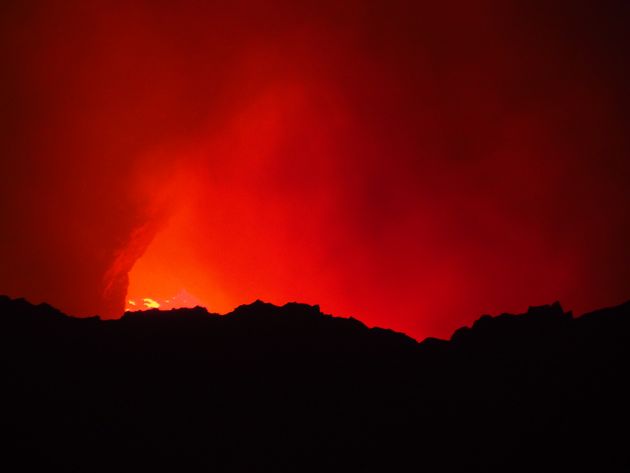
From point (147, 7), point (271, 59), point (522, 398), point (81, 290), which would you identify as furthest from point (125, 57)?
point (522, 398)

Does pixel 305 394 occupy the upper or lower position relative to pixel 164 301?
lower

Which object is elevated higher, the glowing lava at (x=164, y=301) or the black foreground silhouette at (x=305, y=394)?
the glowing lava at (x=164, y=301)

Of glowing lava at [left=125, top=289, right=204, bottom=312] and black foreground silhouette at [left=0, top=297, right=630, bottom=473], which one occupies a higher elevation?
glowing lava at [left=125, top=289, right=204, bottom=312]

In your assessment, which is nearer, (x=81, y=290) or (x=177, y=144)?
(x=81, y=290)

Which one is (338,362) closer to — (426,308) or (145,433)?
(145,433)

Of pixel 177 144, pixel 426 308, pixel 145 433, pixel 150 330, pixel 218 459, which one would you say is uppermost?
pixel 177 144

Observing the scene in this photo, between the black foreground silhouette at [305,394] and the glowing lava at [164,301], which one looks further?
the glowing lava at [164,301]

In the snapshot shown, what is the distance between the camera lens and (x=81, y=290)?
39594 millimetres

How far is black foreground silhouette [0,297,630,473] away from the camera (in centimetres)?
1044

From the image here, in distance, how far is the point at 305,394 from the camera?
1244cm

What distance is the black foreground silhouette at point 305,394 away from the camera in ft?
34.2

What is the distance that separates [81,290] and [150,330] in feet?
98.0

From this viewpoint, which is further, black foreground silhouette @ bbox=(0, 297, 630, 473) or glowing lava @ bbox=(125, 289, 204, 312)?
glowing lava @ bbox=(125, 289, 204, 312)

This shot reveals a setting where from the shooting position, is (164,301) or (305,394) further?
(164,301)
